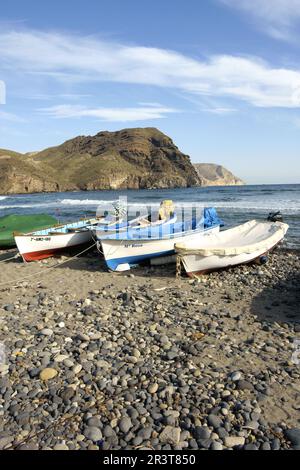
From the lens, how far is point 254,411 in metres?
5.46

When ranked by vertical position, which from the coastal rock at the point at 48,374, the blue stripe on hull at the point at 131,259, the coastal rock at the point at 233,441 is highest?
the blue stripe on hull at the point at 131,259

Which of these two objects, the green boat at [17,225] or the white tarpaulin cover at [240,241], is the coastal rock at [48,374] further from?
the green boat at [17,225]

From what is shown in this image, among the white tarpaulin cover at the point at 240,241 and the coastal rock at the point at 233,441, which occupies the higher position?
the white tarpaulin cover at the point at 240,241

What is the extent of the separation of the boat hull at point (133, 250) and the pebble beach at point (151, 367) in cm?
235

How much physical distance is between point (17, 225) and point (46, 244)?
5141 millimetres

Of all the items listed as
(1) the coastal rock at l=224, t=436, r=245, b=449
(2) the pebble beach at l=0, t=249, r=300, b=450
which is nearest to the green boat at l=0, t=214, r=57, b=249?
(2) the pebble beach at l=0, t=249, r=300, b=450

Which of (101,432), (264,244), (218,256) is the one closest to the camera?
(101,432)

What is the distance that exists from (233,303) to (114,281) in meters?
4.61

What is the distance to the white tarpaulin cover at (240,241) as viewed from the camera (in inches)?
512

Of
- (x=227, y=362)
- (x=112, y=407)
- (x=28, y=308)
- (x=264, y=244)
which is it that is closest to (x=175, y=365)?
(x=227, y=362)

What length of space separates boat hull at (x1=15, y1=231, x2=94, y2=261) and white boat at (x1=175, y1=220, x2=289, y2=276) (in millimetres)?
5638

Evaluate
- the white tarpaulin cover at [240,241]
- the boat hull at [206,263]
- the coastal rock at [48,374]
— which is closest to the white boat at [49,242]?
the white tarpaulin cover at [240,241]

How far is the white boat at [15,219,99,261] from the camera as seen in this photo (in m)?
16.7
